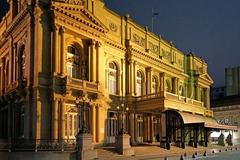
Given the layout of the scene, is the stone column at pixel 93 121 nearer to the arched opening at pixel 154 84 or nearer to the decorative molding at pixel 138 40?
the decorative molding at pixel 138 40

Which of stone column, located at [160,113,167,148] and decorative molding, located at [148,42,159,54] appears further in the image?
decorative molding, located at [148,42,159,54]

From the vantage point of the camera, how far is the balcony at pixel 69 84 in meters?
33.5

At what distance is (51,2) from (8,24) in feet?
27.6

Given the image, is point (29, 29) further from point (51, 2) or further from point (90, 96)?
point (90, 96)

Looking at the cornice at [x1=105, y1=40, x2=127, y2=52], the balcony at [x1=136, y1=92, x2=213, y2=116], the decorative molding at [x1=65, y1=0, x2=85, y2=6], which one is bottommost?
the balcony at [x1=136, y1=92, x2=213, y2=116]

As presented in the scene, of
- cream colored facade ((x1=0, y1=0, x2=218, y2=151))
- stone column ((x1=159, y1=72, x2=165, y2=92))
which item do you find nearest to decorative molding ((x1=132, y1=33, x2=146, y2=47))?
cream colored facade ((x1=0, y1=0, x2=218, y2=151))

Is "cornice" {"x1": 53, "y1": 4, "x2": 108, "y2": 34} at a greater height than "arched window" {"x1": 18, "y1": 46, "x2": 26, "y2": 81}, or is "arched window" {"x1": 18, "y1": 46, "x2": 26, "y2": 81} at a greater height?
"cornice" {"x1": 53, "y1": 4, "x2": 108, "y2": 34}

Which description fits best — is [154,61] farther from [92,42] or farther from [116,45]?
[92,42]

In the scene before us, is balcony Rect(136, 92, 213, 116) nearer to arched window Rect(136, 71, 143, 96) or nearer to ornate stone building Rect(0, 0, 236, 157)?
ornate stone building Rect(0, 0, 236, 157)

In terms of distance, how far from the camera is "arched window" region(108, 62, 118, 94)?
4300 centimetres

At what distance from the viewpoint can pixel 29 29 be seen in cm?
3394

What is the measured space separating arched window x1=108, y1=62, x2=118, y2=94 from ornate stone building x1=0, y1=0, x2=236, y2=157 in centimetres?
11

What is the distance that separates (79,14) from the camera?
36531 millimetres

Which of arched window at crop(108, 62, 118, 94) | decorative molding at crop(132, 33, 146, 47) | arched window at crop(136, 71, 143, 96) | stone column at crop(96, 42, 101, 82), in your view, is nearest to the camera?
stone column at crop(96, 42, 101, 82)
